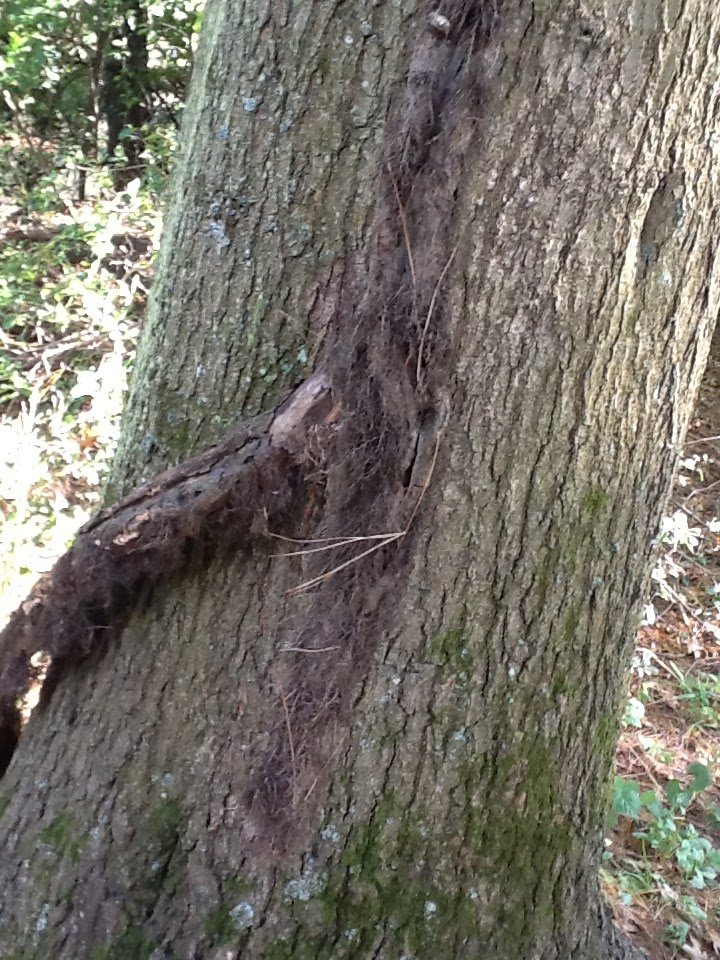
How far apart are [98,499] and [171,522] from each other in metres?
1.60

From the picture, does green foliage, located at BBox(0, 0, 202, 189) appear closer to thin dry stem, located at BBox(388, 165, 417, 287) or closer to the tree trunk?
the tree trunk

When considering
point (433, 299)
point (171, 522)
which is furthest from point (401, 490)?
point (171, 522)

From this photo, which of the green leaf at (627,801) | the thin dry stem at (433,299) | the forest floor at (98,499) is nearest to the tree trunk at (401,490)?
the thin dry stem at (433,299)

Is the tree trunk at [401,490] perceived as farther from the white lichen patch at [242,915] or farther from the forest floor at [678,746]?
the forest floor at [678,746]

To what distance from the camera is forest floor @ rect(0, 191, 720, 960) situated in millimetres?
2197

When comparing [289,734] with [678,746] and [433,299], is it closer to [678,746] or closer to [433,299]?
[433,299]

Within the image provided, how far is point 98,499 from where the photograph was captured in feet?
9.08

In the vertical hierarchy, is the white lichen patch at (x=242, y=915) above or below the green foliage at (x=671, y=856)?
above

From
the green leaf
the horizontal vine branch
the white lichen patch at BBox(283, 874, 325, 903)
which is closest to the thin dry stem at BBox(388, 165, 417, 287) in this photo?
the horizontal vine branch

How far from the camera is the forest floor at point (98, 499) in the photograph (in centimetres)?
220

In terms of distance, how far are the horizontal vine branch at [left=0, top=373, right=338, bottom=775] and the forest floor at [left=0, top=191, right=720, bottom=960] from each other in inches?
55.9

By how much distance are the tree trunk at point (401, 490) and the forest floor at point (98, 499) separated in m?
1.03

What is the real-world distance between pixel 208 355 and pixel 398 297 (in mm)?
375

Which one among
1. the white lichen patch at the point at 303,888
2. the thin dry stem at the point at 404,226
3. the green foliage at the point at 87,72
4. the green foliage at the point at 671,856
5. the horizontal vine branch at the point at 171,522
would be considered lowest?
the green foliage at the point at 671,856
